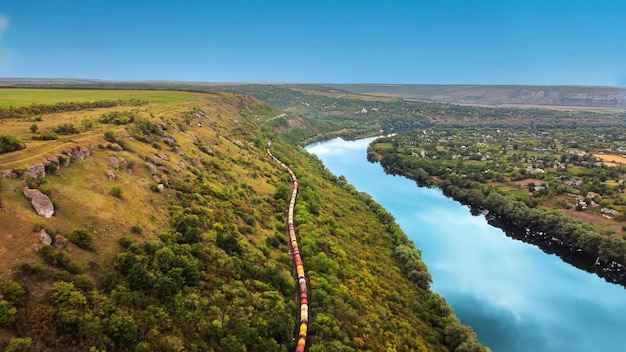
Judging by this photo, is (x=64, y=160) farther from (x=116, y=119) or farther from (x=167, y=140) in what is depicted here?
(x=116, y=119)

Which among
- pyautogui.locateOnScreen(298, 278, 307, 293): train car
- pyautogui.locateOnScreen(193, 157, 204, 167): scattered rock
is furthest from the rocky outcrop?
pyautogui.locateOnScreen(298, 278, 307, 293): train car

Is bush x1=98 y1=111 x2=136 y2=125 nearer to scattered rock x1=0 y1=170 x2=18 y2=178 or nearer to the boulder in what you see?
scattered rock x1=0 y1=170 x2=18 y2=178

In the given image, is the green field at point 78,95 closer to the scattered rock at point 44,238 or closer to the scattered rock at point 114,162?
the scattered rock at point 114,162

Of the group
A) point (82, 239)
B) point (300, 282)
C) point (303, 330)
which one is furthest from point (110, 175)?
point (303, 330)

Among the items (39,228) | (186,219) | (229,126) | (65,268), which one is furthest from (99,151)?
(229,126)

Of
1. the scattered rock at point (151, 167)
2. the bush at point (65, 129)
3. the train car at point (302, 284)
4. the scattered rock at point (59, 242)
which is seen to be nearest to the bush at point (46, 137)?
the bush at point (65, 129)

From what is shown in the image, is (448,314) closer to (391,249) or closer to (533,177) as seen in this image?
(391,249)
